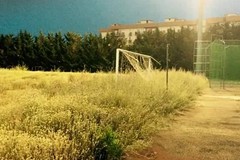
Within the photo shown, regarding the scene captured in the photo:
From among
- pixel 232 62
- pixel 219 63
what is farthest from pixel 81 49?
pixel 219 63

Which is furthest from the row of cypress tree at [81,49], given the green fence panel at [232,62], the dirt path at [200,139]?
the dirt path at [200,139]

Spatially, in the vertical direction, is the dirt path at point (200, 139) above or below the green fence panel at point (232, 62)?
below

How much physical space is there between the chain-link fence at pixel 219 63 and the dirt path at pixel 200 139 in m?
17.7

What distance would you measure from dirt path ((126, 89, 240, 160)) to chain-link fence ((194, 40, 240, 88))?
17.7m

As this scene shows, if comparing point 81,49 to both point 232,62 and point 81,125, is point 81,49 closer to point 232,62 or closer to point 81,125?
point 232,62

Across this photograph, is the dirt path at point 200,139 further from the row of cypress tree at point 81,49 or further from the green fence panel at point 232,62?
the row of cypress tree at point 81,49

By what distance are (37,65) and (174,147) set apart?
52.8 m

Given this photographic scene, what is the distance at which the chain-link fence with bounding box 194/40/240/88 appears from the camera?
30344mm

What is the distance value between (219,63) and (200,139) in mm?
24070

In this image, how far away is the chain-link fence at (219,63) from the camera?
30344mm

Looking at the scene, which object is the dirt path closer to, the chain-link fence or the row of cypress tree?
the chain-link fence

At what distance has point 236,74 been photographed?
36750 millimetres

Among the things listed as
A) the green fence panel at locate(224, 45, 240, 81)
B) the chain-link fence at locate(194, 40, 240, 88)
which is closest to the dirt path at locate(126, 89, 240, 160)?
the chain-link fence at locate(194, 40, 240, 88)

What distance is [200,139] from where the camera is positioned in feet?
28.5
